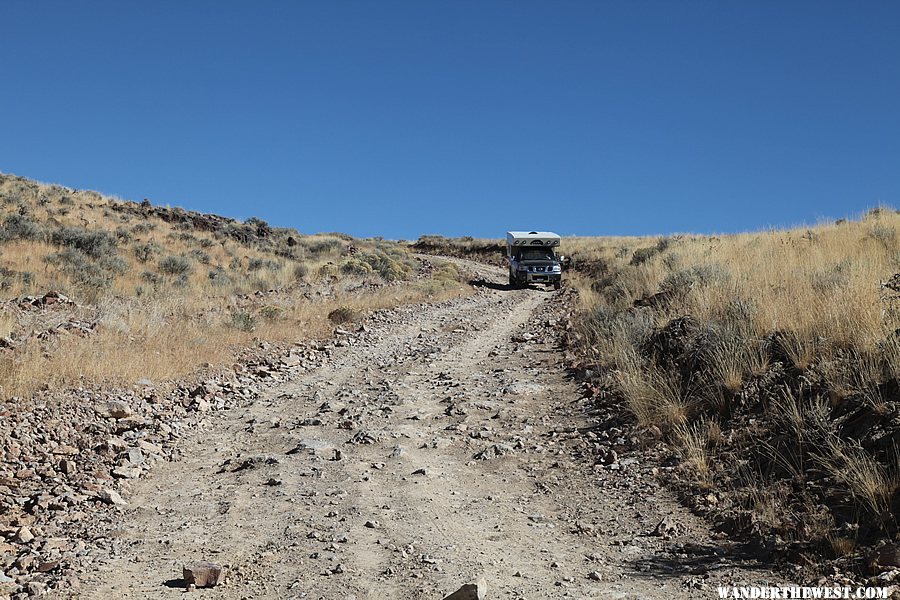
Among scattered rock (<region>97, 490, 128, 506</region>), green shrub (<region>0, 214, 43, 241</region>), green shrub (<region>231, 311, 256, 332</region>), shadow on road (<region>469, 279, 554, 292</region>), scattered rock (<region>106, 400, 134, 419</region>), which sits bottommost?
scattered rock (<region>97, 490, 128, 506</region>)

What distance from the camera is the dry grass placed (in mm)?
9531

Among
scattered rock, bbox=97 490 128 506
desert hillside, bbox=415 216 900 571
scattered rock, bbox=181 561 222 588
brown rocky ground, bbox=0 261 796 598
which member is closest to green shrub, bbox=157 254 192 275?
brown rocky ground, bbox=0 261 796 598

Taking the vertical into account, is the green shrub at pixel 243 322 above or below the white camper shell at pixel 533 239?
below

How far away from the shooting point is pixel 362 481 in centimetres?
620

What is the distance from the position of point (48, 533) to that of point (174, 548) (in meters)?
1.10

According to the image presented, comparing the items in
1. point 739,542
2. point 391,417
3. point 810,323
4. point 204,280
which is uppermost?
point 204,280

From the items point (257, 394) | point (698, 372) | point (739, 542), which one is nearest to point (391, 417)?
point (257, 394)

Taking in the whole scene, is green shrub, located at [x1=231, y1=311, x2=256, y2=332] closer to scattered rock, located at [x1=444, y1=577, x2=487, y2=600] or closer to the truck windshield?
scattered rock, located at [x1=444, y1=577, x2=487, y2=600]

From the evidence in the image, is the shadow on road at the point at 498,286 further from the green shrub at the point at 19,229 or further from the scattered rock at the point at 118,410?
the scattered rock at the point at 118,410

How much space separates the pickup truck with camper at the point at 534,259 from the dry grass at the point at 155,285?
337 centimetres

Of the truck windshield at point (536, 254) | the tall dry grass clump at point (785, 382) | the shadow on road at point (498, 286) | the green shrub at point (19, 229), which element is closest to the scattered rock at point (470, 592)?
the tall dry grass clump at point (785, 382)

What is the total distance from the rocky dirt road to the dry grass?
6.98 ft

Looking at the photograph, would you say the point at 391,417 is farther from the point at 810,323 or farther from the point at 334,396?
the point at 810,323

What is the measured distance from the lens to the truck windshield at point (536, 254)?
1195 inches
